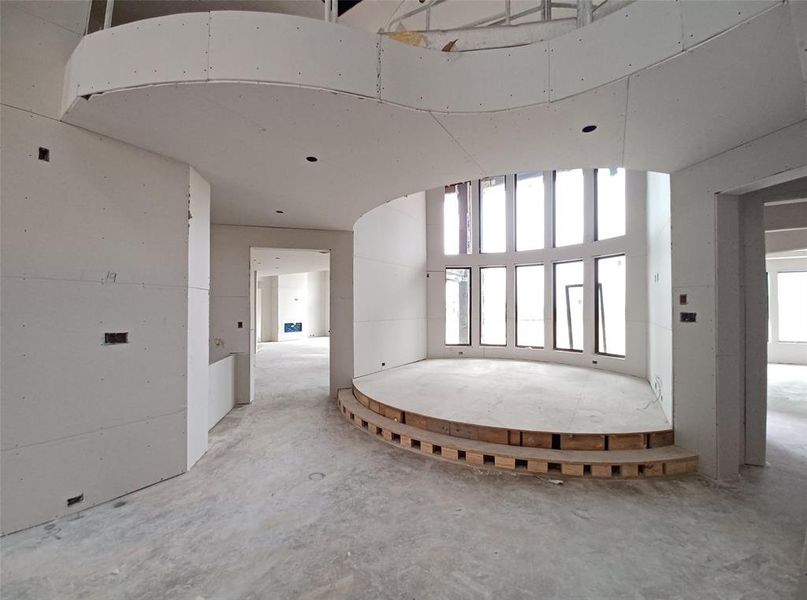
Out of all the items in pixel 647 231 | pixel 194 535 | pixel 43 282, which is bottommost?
pixel 194 535

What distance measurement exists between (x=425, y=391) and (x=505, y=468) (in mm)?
1839

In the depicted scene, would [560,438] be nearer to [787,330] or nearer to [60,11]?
[60,11]

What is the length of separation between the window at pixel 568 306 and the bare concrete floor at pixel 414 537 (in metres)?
3.92

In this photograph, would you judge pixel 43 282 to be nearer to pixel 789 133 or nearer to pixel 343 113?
pixel 343 113

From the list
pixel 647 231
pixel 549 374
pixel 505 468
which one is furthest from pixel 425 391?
pixel 647 231

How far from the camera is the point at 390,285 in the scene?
673 cm

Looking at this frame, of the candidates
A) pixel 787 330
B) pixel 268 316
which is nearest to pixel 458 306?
pixel 787 330

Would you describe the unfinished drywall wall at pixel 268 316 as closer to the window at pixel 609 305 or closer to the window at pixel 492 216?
the window at pixel 492 216

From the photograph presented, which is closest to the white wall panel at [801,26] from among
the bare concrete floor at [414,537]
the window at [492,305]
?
the bare concrete floor at [414,537]

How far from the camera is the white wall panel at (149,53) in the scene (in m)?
2.01

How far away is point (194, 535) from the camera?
230cm

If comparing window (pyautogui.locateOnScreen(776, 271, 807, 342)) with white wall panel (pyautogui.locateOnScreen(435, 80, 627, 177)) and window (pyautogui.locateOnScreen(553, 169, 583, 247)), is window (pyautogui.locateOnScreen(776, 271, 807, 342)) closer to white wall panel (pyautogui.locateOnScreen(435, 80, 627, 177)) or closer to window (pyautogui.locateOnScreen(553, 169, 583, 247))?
window (pyautogui.locateOnScreen(553, 169, 583, 247))

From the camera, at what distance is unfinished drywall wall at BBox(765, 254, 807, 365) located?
335 inches

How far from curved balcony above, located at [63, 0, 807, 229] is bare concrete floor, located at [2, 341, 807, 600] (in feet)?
9.64
